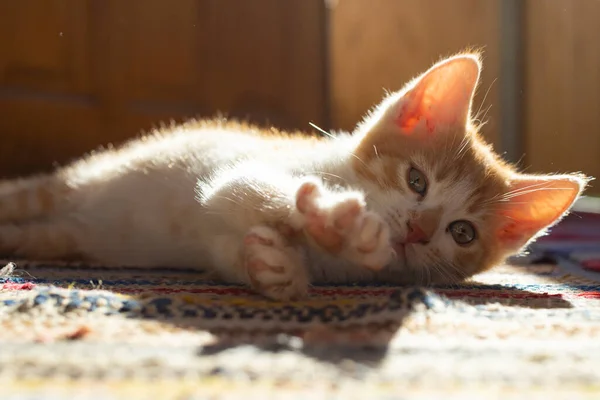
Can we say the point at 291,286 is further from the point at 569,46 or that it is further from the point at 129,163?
the point at 569,46

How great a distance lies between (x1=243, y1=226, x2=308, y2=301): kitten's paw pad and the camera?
93cm

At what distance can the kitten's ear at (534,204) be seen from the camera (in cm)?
130

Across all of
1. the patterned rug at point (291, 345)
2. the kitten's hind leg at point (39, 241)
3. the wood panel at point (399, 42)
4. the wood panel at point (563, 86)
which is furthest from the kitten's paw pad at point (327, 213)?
the wood panel at point (399, 42)

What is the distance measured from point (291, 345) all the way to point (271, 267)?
0.88 ft

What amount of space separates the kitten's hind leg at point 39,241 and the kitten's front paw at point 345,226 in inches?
35.8

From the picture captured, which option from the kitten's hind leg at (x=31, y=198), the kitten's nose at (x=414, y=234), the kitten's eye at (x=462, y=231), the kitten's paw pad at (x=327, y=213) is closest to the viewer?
the kitten's paw pad at (x=327, y=213)

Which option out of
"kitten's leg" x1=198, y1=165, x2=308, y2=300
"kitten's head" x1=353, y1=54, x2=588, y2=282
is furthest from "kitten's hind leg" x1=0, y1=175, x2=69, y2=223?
"kitten's head" x1=353, y1=54, x2=588, y2=282

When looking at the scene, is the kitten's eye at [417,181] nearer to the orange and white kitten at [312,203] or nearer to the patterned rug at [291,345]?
the orange and white kitten at [312,203]

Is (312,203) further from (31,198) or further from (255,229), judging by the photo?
(31,198)

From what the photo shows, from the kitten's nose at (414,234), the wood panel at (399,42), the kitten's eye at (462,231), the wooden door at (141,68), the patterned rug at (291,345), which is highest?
the wood panel at (399,42)

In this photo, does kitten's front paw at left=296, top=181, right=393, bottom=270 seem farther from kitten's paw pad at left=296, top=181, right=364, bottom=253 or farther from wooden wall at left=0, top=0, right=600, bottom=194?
wooden wall at left=0, top=0, right=600, bottom=194

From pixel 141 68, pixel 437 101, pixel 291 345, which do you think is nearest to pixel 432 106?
pixel 437 101

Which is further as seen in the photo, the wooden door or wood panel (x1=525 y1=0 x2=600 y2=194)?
wood panel (x1=525 y1=0 x2=600 y2=194)

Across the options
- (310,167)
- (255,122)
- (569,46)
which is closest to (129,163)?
(310,167)
